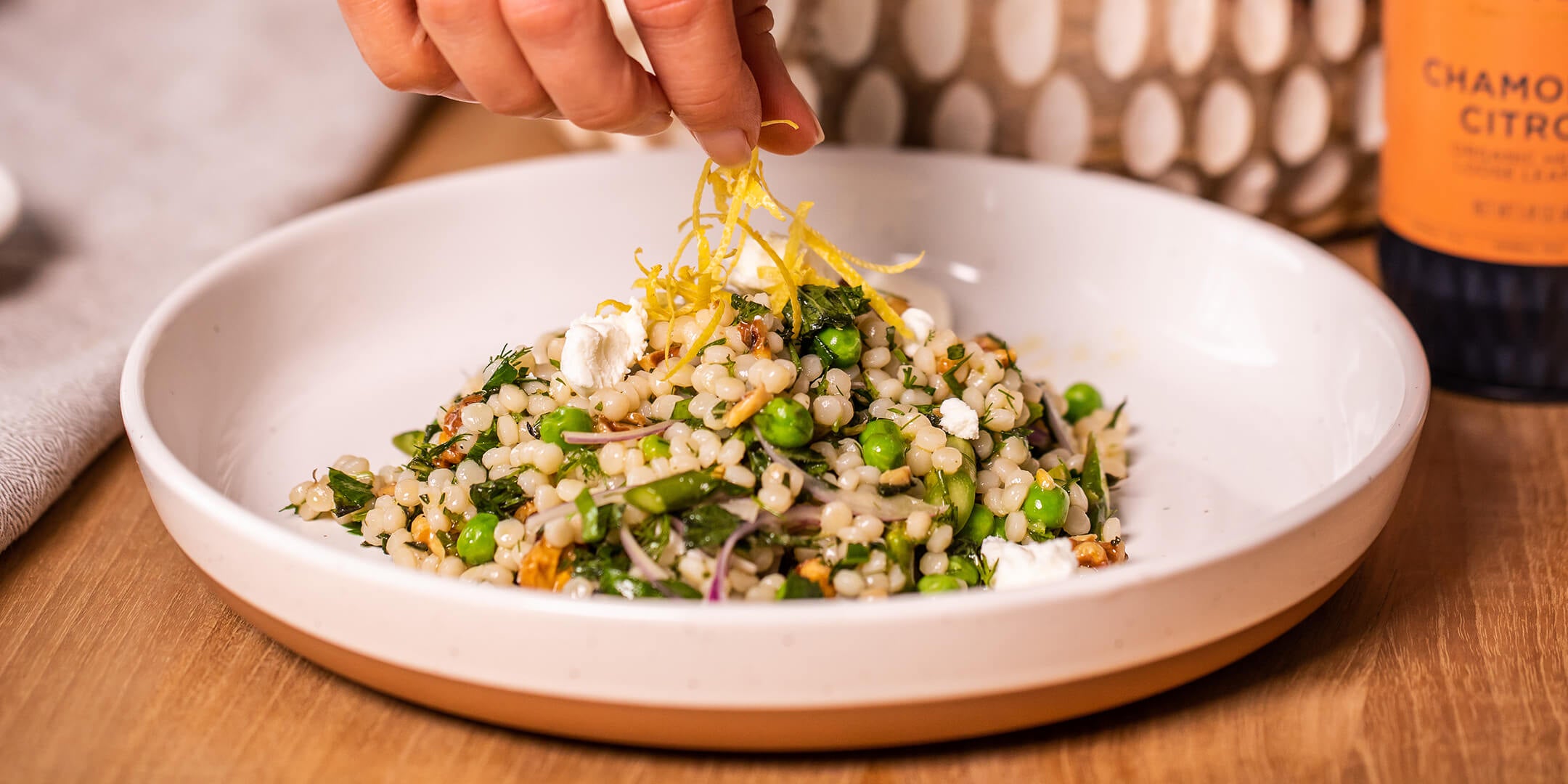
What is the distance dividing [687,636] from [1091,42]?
1197 mm

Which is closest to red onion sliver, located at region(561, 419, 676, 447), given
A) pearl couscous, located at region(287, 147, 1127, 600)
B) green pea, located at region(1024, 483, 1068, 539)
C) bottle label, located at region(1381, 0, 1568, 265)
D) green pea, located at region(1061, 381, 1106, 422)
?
pearl couscous, located at region(287, 147, 1127, 600)

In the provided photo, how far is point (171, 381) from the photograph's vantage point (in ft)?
4.36

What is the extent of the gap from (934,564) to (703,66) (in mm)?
457

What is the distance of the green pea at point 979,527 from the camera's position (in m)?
1.15

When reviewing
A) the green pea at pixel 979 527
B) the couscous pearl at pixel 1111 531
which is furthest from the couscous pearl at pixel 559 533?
the couscous pearl at pixel 1111 531

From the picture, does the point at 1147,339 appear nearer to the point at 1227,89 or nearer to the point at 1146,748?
the point at 1227,89

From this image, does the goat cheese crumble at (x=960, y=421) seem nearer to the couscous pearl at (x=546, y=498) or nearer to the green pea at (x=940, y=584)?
the green pea at (x=940, y=584)

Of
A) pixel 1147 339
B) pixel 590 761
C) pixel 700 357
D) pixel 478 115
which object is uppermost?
pixel 700 357

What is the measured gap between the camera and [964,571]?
1.09 m

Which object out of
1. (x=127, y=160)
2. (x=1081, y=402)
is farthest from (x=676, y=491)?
(x=127, y=160)

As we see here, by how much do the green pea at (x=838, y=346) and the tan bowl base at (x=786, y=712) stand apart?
0.41 meters

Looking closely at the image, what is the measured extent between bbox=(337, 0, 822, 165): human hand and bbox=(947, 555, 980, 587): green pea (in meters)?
0.41

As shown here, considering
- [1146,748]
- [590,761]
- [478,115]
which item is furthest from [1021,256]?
[478,115]

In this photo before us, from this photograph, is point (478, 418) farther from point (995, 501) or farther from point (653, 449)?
point (995, 501)
